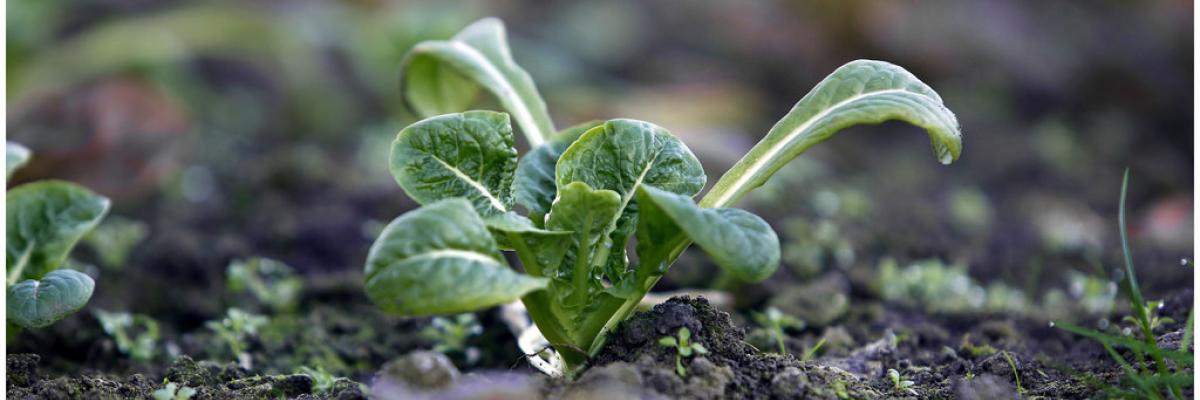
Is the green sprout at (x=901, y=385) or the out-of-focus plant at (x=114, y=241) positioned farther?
the out-of-focus plant at (x=114, y=241)

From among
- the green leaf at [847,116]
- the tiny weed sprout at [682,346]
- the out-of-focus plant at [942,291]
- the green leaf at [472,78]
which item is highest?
the green leaf at [472,78]

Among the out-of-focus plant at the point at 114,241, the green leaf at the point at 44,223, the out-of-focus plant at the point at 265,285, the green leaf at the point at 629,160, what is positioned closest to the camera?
the green leaf at the point at 629,160

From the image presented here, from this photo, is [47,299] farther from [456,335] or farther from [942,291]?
[942,291]

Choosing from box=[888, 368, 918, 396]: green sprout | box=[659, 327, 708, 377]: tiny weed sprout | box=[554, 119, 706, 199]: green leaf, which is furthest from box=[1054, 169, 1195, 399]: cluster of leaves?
box=[554, 119, 706, 199]: green leaf

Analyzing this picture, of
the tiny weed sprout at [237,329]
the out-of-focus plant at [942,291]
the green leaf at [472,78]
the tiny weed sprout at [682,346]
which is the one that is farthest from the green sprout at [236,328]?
the out-of-focus plant at [942,291]

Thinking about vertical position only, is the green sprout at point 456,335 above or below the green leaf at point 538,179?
below

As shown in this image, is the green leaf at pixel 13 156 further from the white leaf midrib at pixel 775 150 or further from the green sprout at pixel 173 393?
the white leaf midrib at pixel 775 150

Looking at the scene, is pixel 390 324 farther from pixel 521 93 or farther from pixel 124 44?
pixel 124 44
